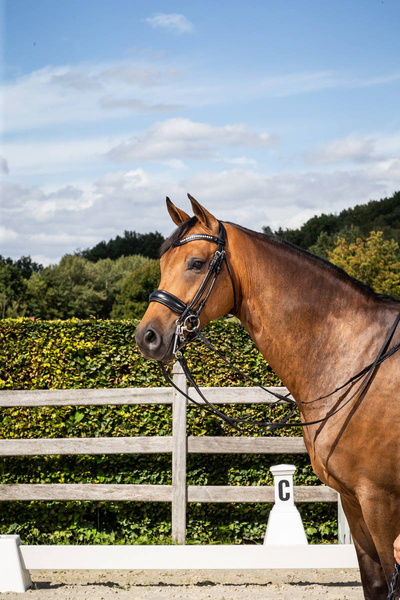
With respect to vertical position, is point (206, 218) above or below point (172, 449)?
above

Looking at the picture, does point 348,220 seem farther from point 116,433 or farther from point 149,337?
point 149,337

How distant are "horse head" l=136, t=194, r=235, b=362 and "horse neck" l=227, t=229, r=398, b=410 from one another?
110mm

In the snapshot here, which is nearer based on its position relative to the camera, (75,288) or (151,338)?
(151,338)

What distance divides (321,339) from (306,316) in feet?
0.42

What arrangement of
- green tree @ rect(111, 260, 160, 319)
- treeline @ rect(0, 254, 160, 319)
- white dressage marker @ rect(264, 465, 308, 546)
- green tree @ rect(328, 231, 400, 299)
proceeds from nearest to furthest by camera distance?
white dressage marker @ rect(264, 465, 308, 546) < green tree @ rect(328, 231, 400, 299) < green tree @ rect(111, 260, 160, 319) < treeline @ rect(0, 254, 160, 319)

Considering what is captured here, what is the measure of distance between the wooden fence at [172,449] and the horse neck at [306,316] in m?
2.41

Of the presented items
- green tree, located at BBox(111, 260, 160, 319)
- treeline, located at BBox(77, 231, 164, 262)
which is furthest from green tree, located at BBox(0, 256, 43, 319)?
treeline, located at BBox(77, 231, 164, 262)

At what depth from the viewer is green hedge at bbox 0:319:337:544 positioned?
18.9 feet

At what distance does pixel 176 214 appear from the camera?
3.14 m

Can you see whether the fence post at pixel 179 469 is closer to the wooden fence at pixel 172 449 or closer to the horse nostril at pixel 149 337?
the wooden fence at pixel 172 449

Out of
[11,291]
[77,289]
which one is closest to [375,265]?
[11,291]

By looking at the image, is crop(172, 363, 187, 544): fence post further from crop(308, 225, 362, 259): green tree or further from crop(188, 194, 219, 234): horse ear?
crop(308, 225, 362, 259): green tree

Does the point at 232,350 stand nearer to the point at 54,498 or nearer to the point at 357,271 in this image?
the point at 54,498

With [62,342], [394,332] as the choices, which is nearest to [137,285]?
[62,342]
